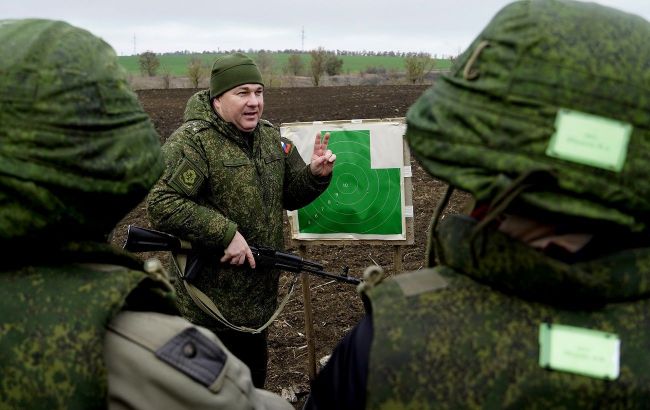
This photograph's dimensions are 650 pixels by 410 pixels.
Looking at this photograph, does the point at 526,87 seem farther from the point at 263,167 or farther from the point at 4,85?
the point at 263,167

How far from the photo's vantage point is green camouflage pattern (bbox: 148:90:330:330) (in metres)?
3.11

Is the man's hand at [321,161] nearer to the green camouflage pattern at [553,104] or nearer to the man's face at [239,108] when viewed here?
the man's face at [239,108]

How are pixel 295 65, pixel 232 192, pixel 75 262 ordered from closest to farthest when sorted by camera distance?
pixel 75 262 < pixel 232 192 < pixel 295 65

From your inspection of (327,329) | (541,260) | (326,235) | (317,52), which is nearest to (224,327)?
(326,235)

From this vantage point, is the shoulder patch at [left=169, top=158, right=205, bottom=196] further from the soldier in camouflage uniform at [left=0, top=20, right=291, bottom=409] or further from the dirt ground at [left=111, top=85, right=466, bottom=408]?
the dirt ground at [left=111, top=85, right=466, bottom=408]

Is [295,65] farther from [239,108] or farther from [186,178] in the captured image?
[186,178]

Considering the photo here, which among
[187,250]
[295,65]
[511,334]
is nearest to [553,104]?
[511,334]

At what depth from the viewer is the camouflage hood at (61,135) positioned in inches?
50.4

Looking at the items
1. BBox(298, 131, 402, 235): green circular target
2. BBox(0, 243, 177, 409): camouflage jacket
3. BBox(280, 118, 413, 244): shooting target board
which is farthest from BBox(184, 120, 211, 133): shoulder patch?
BBox(0, 243, 177, 409): camouflage jacket

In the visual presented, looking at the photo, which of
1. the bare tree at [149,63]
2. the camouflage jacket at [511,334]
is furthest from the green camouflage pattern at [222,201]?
the bare tree at [149,63]

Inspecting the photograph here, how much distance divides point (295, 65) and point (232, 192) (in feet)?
153

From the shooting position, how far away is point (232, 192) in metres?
3.22

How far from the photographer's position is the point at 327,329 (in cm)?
514

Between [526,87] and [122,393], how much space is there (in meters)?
1.08
